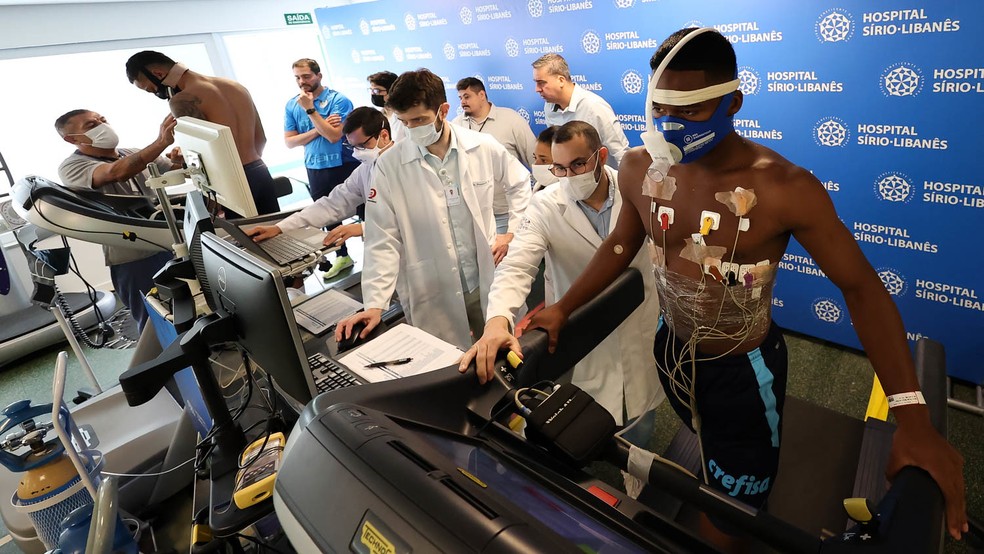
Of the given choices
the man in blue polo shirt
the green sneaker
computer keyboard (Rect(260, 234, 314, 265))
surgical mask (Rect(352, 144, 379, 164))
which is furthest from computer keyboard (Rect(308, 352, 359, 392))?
the green sneaker

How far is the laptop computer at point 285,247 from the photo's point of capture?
205cm

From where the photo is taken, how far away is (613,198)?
72.7 inches

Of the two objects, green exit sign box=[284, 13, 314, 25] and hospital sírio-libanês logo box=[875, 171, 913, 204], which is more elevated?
green exit sign box=[284, 13, 314, 25]

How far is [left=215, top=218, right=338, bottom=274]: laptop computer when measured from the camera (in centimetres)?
205

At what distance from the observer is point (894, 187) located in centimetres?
271

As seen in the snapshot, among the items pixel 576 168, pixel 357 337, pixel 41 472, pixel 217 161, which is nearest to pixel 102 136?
pixel 217 161

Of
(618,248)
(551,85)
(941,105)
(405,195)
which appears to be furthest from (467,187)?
(941,105)

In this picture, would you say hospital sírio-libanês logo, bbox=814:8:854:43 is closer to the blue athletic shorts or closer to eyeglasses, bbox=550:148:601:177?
eyeglasses, bbox=550:148:601:177

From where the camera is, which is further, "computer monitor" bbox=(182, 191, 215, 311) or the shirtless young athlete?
"computer monitor" bbox=(182, 191, 215, 311)

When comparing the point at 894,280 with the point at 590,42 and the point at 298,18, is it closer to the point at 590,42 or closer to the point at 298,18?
the point at 590,42

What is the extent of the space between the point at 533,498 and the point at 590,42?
3701 mm

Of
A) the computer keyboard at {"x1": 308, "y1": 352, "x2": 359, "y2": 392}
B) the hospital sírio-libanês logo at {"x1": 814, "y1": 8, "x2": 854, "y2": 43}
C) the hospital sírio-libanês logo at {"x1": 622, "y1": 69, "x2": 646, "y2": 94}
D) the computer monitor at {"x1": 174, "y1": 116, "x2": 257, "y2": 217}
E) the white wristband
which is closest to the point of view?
the white wristband

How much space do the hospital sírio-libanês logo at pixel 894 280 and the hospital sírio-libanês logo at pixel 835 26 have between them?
3.96 feet

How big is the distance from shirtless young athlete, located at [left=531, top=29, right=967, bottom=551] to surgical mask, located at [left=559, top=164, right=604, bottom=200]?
0.32 m
